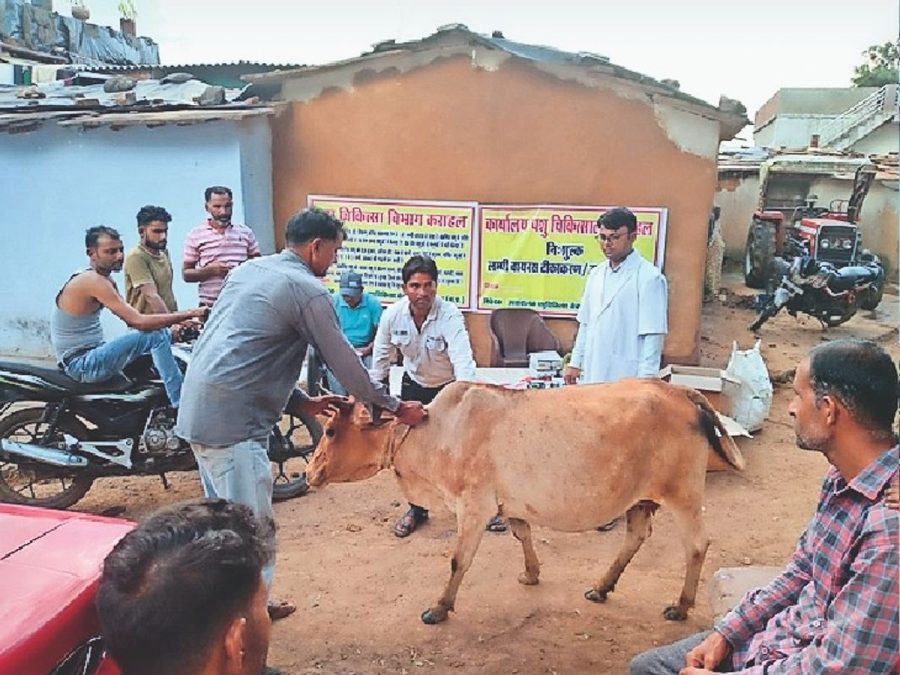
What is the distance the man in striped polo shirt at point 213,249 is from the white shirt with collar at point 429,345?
7.22 ft

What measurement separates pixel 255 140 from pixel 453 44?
235 centimetres

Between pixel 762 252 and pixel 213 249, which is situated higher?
pixel 213 249

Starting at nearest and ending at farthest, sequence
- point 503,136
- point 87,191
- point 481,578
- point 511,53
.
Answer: point 481,578, point 511,53, point 503,136, point 87,191

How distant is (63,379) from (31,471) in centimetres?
72

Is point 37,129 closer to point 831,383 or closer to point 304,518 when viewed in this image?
point 304,518

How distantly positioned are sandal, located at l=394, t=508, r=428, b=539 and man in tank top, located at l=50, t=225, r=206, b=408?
173 cm

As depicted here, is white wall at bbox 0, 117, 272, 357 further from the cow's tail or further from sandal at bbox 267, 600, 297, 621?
the cow's tail

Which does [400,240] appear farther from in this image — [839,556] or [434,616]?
[839,556]

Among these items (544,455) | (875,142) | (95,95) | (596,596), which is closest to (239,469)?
(544,455)

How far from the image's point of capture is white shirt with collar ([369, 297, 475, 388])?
5.20 meters

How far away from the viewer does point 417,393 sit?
217 inches

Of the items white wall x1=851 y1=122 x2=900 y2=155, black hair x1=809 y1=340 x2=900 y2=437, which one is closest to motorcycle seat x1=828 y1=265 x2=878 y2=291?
black hair x1=809 y1=340 x2=900 y2=437

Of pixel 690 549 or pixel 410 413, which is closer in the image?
pixel 410 413

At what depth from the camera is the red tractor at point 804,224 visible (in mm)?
Answer: 14461
